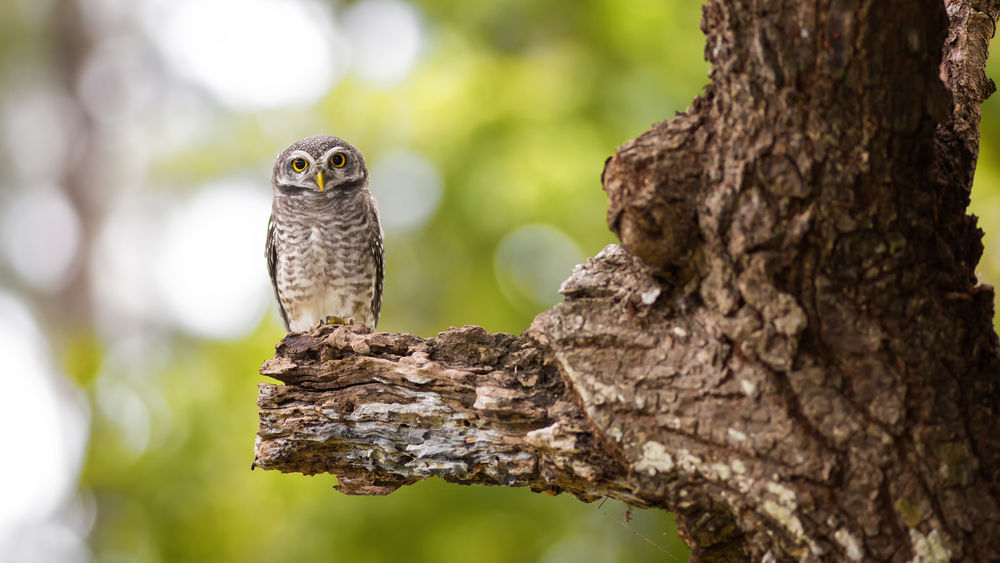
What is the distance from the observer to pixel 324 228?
503 centimetres

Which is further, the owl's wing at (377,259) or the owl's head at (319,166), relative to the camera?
the owl's wing at (377,259)

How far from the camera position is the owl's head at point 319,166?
4902 mm

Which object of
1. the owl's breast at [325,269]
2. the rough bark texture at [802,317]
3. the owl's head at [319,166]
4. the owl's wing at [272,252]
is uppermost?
the owl's head at [319,166]

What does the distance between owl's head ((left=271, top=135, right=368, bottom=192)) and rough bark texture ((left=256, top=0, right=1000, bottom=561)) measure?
118 inches

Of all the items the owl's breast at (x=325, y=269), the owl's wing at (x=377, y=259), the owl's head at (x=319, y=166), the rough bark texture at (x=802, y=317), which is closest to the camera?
the rough bark texture at (x=802, y=317)

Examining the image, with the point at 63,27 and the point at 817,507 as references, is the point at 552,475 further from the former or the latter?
the point at 63,27

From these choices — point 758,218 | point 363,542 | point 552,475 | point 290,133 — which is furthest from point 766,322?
point 290,133

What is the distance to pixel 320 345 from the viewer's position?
9.14 feet

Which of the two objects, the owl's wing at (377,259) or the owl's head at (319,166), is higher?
the owl's head at (319,166)

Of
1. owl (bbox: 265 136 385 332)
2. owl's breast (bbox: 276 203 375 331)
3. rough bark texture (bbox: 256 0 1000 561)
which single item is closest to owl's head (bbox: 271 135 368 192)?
owl (bbox: 265 136 385 332)

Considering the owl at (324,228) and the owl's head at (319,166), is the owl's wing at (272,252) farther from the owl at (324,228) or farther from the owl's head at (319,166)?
the owl's head at (319,166)

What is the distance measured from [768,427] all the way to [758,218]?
491mm

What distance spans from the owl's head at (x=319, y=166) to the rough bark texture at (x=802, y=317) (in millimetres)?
2992

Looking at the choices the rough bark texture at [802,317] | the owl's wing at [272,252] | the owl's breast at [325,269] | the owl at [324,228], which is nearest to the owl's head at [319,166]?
the owl at [324,228]
